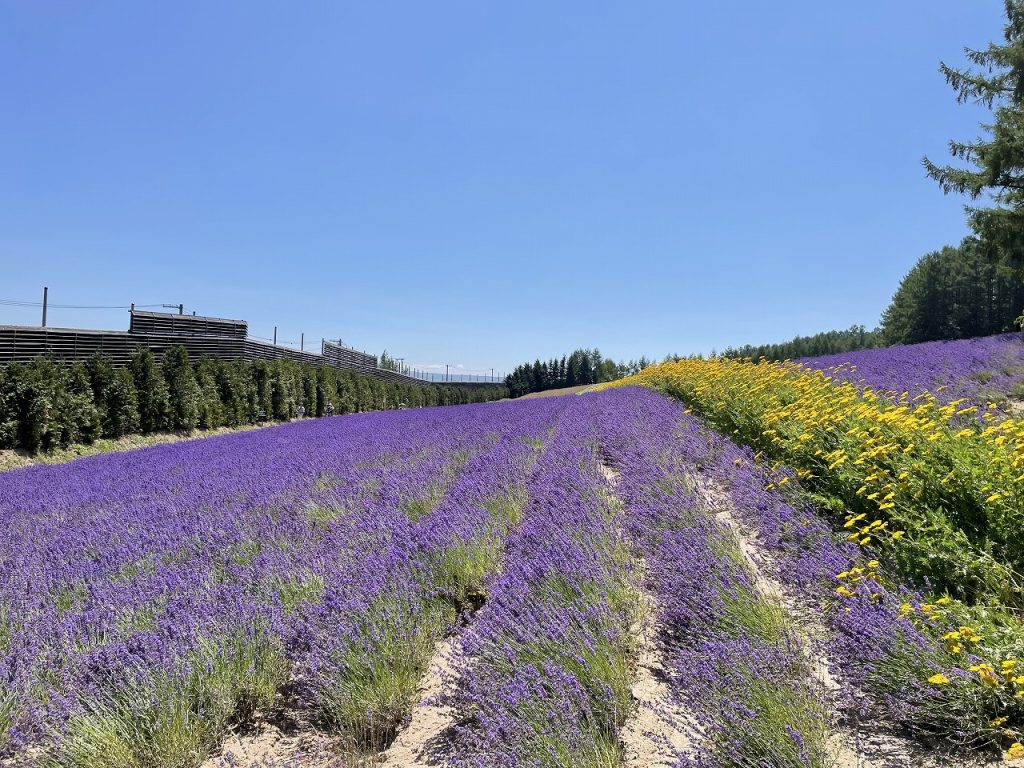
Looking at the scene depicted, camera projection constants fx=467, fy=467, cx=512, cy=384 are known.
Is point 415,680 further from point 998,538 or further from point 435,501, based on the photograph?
point 998,538

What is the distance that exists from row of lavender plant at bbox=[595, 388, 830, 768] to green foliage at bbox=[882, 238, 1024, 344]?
Result: 54528 mm

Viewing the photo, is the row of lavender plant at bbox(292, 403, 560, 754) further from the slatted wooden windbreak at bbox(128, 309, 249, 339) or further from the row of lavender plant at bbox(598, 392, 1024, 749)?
the slatted wooden windbreak at bbox(128, 309, 249, 339)

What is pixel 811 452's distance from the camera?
3340 millimetres

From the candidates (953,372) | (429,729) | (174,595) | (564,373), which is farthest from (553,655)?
(564,373)

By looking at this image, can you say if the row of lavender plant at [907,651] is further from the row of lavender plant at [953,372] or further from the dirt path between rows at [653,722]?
the row of lavender plant at [953,372]

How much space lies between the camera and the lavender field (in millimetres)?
1354

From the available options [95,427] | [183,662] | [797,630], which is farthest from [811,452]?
[95,427]

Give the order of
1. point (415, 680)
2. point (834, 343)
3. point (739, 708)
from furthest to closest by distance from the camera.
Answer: point (834, 343), point (415, 680), point (739, 708)

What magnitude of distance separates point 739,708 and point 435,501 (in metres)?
2.75

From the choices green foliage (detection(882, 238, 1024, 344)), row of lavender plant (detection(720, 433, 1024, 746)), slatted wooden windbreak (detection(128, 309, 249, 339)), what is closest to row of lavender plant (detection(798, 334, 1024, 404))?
row of lavender plant (detection(720, 433, 1024, 746))

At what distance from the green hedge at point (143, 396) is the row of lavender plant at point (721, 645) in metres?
15.0

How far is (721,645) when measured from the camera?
153 centimetres

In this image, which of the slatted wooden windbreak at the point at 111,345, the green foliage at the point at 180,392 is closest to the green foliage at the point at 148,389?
the green foliage at the point at 180,392

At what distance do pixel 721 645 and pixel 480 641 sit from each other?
2.76 ft
